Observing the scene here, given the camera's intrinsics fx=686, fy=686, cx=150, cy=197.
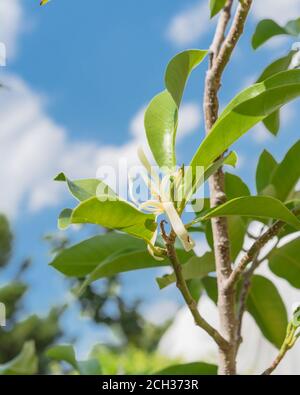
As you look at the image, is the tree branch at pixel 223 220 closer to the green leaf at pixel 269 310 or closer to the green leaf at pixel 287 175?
the green leaf at pixel 287 175

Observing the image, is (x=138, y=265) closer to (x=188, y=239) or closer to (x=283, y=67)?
(x=188, y=239)

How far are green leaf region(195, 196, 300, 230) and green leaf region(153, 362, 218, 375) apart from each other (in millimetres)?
394

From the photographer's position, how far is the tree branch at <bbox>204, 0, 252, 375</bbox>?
0.87 m

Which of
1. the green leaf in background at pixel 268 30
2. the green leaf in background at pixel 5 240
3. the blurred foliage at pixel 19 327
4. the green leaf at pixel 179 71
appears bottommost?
the green leaf at pixel 179 71

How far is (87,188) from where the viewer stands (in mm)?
797

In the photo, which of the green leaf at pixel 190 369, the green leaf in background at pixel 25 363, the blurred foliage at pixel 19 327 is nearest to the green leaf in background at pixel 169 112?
the green leaf at pixel 190 369

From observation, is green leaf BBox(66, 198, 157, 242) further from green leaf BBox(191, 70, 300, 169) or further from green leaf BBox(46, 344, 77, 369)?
green leaf BBox(46, 344, 77, 369)

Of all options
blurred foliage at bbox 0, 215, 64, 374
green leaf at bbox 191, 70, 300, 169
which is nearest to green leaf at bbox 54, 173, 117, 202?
green leaf at bbox 191, 70, 300, 169

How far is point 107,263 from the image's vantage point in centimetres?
98

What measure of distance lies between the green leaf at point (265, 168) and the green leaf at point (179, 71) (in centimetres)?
39

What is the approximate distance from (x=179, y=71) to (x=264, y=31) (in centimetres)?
40

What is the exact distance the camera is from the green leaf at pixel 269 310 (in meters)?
1.15

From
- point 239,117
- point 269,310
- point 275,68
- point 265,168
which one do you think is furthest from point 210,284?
point 239,117
